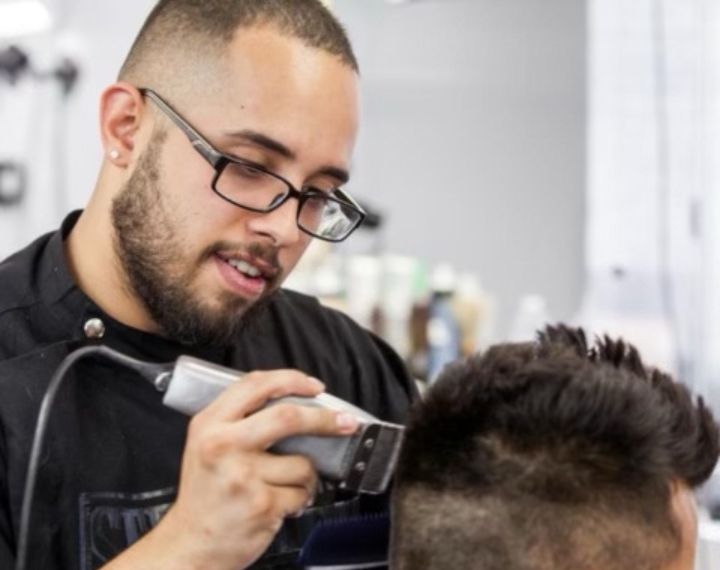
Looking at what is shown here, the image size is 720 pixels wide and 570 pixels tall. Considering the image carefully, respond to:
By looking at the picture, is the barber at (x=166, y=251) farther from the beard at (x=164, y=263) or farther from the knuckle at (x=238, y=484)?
the knuckle at (x=238, y=484)

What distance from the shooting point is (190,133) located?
3.79ft

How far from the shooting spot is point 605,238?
2.91m

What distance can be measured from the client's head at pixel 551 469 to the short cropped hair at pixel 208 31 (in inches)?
18.4

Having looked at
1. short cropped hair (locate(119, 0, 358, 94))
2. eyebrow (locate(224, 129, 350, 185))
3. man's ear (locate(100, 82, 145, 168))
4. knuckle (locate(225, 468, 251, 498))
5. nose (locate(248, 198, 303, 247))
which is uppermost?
short cropped hair (locate(119, 0, 358, 94))

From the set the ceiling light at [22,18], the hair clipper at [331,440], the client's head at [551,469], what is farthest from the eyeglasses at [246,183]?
the ceiling light at [22,18]

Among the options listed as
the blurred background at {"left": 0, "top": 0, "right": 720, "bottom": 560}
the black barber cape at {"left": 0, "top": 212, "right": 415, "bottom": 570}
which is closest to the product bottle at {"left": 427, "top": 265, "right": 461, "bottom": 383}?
the blurred background at {"left": 0, "top": 0, "right": 720, "bottom": 560}

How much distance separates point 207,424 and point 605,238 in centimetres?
214

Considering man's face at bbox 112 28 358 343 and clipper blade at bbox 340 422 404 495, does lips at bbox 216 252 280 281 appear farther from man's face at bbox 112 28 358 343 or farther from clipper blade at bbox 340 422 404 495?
clipper blade at bbox 340 422 404 495

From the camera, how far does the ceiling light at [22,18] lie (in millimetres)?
2613

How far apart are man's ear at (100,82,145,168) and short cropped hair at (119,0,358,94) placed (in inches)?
1.1

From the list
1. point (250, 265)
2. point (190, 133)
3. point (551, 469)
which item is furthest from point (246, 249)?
point (551, 469)

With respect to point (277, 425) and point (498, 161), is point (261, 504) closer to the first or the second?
point (277, 425)

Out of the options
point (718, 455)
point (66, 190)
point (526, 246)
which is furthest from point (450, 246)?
point (718, 455)

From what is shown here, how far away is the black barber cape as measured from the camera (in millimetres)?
1126
